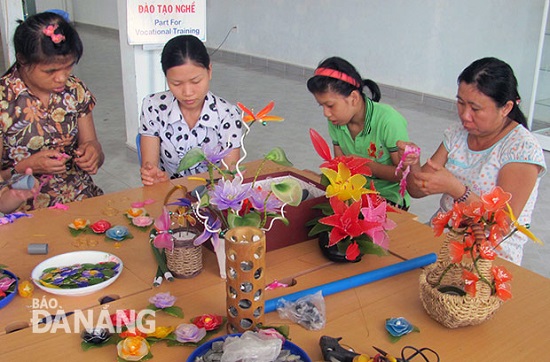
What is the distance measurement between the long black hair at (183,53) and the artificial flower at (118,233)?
2.14ft

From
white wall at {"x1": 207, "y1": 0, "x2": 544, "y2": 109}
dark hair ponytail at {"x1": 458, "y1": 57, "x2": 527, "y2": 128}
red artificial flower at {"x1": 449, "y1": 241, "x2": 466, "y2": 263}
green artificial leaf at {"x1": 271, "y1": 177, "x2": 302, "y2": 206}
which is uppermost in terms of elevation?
dark hair ponytail at {"x1": 458, "y1": 57, "x2": 527, "y2": 128}

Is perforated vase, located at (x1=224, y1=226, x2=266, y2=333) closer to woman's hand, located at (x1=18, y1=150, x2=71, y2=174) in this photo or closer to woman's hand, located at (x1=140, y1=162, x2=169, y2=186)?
A: woman's hand, located at (x1=140, y1=162, x2=169, y2=186)

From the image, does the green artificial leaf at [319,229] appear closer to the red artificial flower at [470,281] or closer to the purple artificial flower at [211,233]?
the purple artificial flower at [211,233]

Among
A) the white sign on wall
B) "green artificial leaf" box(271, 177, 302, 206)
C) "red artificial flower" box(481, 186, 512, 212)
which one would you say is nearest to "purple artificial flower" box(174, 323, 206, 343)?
"green artificial leaf" box(271, 177, 302, 206)

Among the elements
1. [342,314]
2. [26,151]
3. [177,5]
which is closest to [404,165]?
[342,314]

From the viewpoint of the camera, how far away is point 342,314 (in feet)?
4.27

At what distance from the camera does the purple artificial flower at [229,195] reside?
48.5 inches

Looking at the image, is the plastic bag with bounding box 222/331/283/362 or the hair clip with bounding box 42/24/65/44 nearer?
the plastic bag with bounding box 222/331/283/362

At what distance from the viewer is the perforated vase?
1.09 metres

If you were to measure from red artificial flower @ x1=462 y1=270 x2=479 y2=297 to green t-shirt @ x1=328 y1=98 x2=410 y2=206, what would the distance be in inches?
41.2

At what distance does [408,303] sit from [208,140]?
1165 mm

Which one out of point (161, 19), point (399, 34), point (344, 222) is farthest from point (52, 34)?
point (399, 34)

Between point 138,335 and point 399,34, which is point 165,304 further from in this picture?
point 399,34

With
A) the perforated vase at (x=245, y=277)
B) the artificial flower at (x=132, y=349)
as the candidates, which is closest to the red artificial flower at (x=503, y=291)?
the perforated vase at (x=245, y=277)
